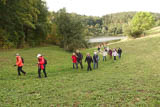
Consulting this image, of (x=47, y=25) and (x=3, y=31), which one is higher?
(x=47, y=25)

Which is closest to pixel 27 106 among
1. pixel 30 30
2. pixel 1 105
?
pixel 1 105

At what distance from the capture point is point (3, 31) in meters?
34.4

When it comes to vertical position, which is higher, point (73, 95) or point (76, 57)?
point (76, 57)

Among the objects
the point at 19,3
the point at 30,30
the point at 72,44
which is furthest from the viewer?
the point at 30,30

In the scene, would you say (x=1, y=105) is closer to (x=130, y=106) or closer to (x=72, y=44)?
(x=130, y=106)

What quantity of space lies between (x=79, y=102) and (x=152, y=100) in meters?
3.84

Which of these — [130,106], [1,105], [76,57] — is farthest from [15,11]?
[130,106]

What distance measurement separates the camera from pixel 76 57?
1698 centimetres

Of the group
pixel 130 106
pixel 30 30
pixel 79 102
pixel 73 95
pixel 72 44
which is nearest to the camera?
pixel 130 106

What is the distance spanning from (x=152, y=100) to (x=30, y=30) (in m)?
48.5

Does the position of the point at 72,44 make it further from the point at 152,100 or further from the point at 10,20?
the point at 152,100

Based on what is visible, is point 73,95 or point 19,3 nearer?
point 73,95

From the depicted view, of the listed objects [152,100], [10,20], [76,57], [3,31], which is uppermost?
[10,20]

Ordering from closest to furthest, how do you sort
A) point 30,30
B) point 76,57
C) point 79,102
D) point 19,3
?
point 79,102 → point 76,57 → point 19,3 → point 30,30
